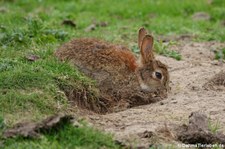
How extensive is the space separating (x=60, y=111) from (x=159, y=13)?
731cm

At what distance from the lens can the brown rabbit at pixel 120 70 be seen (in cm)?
828

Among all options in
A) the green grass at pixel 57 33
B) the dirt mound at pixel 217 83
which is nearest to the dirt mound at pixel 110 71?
the green grass at pixel 57 33

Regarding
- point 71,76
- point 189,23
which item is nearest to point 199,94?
point 71,76

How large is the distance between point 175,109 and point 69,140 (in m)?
1.95

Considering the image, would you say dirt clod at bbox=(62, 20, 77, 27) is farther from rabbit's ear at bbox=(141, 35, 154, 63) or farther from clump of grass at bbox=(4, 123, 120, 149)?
clump of grass at bbox=(4, 123, 120, 149)

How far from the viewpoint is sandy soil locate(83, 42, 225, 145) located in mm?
6484

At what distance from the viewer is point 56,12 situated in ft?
43.1

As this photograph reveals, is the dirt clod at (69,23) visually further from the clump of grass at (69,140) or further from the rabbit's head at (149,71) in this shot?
the clump of grass at (69,140)

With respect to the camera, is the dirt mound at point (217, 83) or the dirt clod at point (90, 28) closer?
the dirt mound at point (217, 83)

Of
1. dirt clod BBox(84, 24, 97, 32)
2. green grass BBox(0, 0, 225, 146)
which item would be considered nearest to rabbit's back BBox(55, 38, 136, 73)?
green grass BBox(0, 0, 225, 146)

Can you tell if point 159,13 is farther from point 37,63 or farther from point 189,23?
point 37,63

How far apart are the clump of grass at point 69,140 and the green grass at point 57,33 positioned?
49mm

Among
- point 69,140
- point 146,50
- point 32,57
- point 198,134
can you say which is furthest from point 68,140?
point 146,50

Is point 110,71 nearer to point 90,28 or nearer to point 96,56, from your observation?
point 96,56
